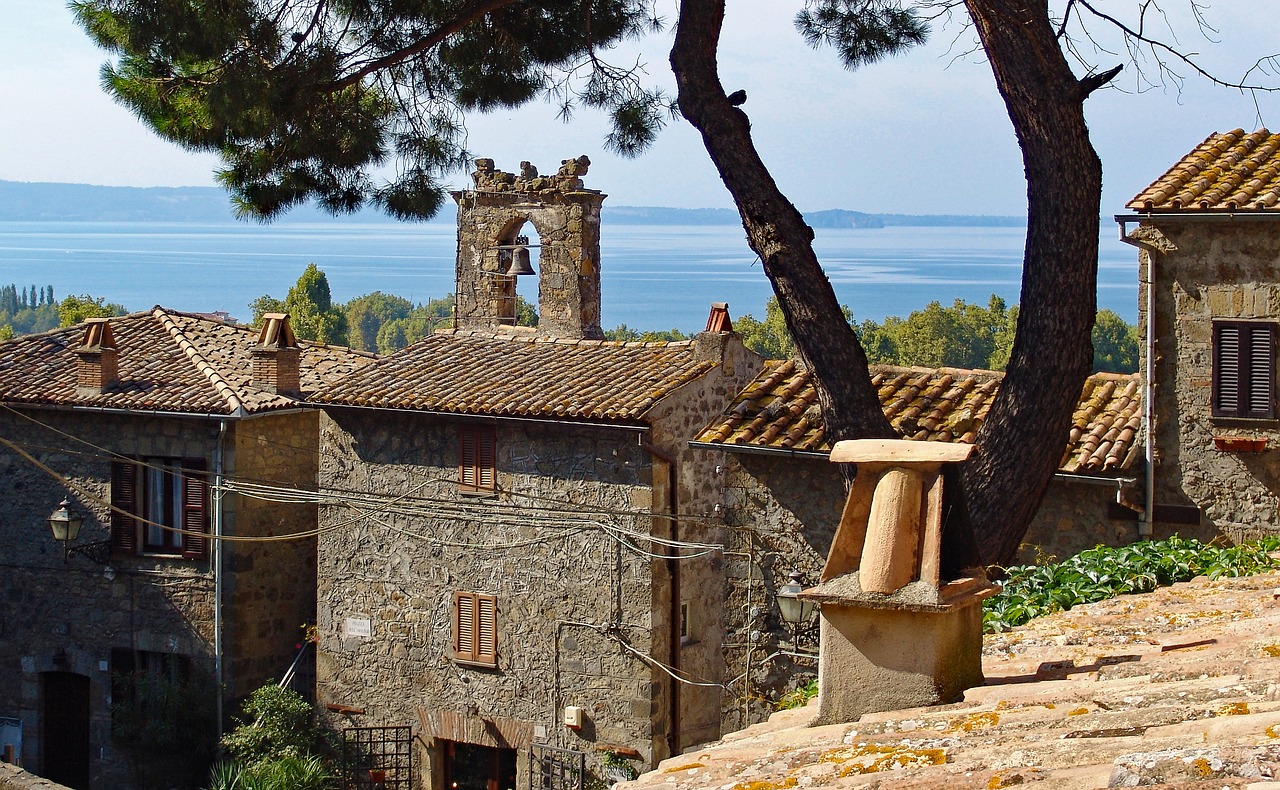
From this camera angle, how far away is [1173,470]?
12289 millimetres

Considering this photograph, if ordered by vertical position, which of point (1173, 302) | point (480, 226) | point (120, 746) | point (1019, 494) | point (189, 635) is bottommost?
point (120, 746)

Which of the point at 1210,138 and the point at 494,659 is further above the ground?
the point at 1210,138

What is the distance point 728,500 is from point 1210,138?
5.60m

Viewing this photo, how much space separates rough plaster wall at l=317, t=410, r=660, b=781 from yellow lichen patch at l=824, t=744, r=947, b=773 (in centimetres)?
1156

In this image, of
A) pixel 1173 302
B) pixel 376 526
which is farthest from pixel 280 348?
pixel 1173 302

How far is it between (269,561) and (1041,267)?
1431cm

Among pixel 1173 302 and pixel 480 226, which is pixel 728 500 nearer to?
pixel 1173 302

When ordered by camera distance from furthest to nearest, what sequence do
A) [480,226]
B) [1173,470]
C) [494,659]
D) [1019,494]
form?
[480,226]
[494,659]
[1173,470]
[1019,494]

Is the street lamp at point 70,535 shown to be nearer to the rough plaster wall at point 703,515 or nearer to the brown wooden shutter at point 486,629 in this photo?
the brown wooden shutter at point 486,629

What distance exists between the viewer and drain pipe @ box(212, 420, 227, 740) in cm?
1839

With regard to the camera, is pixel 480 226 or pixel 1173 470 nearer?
pixel 1173 470

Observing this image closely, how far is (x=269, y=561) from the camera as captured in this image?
62.9ft

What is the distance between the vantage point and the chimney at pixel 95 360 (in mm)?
18891

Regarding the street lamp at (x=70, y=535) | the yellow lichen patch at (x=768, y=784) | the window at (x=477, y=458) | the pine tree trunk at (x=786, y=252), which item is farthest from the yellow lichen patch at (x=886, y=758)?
the street lamp at (x=70, y=535)
